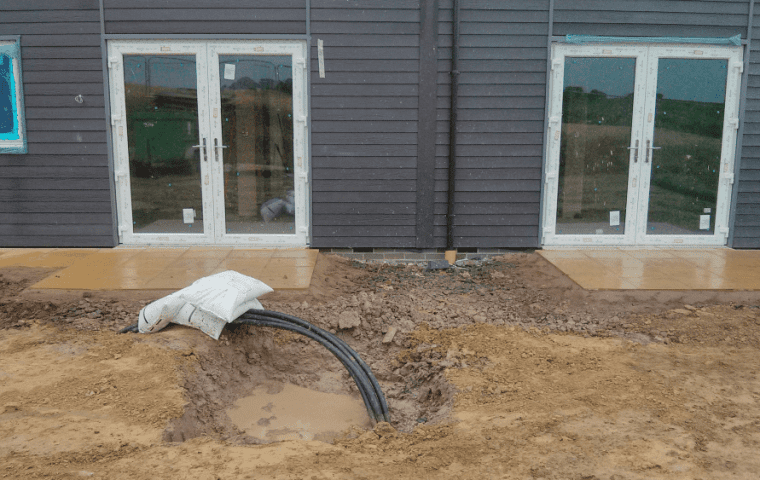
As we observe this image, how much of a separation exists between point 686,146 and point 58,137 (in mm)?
6788

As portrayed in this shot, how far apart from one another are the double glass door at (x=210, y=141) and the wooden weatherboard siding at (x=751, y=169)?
4.79 metres

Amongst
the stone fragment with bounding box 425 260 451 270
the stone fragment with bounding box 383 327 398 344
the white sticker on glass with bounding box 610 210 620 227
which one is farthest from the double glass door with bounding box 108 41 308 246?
the white sticker on glass with bounding box 610 210 620 227

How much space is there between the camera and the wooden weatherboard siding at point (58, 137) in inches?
248

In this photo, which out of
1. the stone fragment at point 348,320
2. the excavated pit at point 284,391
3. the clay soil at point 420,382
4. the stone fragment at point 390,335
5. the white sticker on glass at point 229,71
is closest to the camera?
the clay soil at point 420,382

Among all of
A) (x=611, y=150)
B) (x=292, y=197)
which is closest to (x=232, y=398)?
(x=292, y=197)

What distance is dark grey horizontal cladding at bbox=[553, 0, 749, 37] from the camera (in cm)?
636

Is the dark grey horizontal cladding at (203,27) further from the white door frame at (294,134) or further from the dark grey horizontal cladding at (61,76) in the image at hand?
the dark grey horizontal cladding at (61,76)

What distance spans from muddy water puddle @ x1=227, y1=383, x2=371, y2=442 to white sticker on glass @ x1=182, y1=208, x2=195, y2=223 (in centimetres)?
292

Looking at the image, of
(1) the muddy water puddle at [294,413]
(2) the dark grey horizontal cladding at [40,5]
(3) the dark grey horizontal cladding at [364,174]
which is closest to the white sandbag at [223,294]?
(1) the muddy water puddle at [294,413]

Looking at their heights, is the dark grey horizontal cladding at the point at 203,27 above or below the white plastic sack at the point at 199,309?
above

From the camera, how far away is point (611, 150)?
6.63 meters

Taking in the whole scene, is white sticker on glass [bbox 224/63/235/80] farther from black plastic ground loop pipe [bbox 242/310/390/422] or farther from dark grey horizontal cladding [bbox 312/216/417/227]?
black plastic ground loop pipe [bbox 242/310/390/422]

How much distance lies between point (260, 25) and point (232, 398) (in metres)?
3.94

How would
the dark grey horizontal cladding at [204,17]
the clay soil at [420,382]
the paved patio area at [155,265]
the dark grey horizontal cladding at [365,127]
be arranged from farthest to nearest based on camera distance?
1. the dark grey horizontal cladding at [365,127]
2. the dark grey horizontal cladding at [204,17]
3. the paved patio area at [155,265]
4. the clay soil at [420,382]
